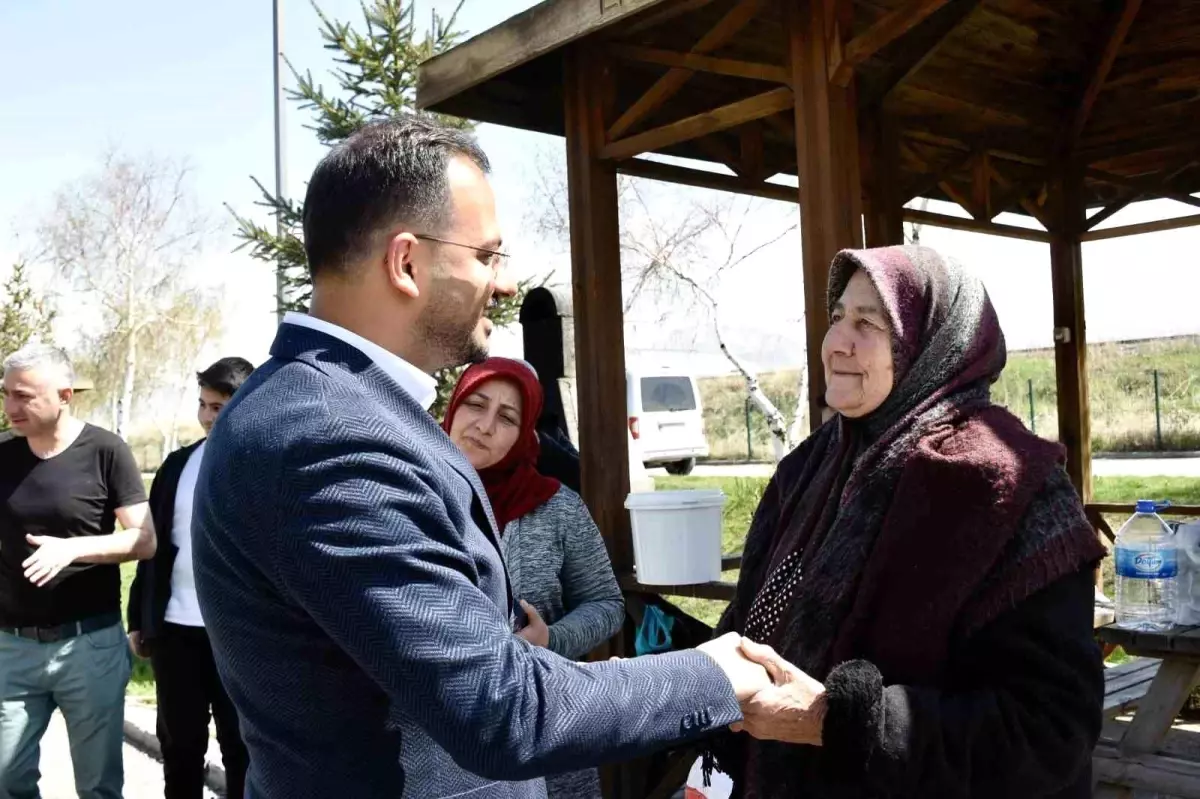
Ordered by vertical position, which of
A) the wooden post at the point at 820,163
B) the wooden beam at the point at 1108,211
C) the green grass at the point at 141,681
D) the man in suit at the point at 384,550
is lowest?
the green grass at the point at 141,681

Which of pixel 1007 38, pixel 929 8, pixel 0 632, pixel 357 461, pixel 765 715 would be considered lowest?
pixel 0 632

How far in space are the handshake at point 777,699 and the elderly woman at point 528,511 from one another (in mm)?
1267

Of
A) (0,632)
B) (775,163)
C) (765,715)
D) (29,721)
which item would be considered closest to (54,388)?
(0,632)

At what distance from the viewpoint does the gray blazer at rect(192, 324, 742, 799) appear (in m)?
1.20

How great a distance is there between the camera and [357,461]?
4.01 feet

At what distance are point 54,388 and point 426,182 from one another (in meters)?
3.37

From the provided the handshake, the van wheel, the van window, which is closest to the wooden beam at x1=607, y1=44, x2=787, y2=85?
the handshake

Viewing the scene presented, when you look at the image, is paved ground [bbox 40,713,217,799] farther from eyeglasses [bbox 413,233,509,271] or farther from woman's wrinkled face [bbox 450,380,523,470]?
eyeglasses [bbox 413,233,509,271]

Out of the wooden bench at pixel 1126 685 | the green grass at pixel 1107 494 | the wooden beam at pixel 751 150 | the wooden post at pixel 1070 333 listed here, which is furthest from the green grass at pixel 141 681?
the wooden post at pixel 1070 333

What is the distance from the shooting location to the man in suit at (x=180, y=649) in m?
4.19

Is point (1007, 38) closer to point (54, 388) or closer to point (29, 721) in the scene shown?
point (54, 388)

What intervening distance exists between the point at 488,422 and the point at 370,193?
1676 millimetres

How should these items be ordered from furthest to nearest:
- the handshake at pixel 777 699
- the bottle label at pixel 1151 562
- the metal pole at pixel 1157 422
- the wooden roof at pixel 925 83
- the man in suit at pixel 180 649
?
the metal pole at pixel 1157 422 → the man in suit at pixel 180 649 → the wooden roof at pixel 925 83 → the bottle label at pixel 1151 562 → the handshake at pixel 777 699

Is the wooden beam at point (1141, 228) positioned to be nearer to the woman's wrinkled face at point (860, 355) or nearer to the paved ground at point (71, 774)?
the woman's wrinkled face at point (860, 355)
